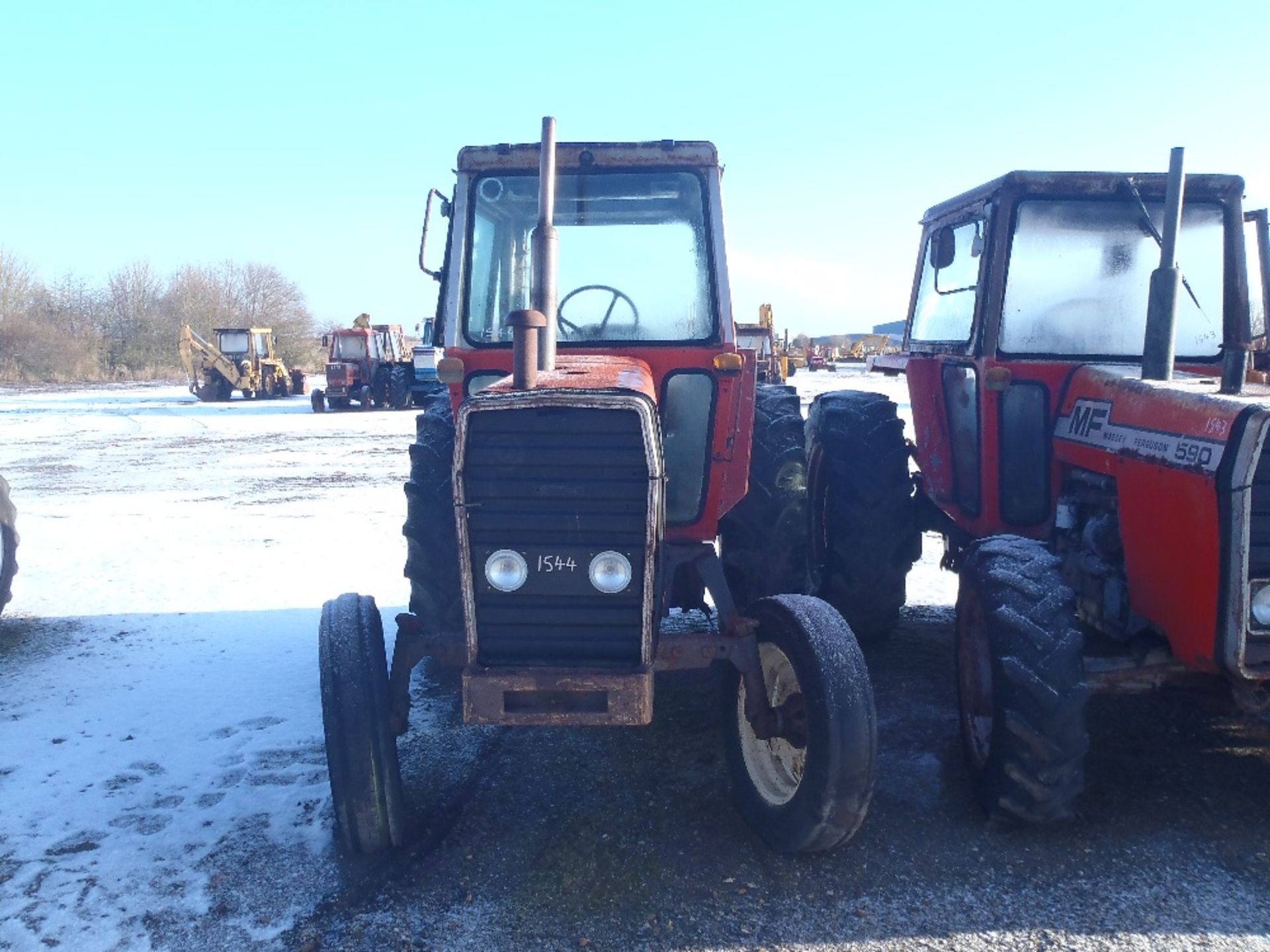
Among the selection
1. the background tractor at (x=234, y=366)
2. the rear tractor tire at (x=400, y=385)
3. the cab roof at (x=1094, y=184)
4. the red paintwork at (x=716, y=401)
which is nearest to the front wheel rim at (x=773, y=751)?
the red paintwork at (x=716, y=401)

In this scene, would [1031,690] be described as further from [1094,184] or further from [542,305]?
[1094,184]

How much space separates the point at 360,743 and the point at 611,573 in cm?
95

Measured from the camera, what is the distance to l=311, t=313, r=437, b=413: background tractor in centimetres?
2675

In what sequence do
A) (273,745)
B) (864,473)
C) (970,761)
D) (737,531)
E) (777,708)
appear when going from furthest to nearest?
(864,473), (737,531), (273,745), (970,761), (777,708)

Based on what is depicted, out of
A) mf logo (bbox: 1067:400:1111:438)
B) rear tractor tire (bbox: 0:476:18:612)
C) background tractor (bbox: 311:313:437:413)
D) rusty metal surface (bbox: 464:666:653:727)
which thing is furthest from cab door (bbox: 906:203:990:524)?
background tractor (bbox: 311:313:437:413)

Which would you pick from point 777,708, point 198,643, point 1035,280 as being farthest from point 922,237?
point 198,643

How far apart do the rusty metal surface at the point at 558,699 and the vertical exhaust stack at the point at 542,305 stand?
91 cm

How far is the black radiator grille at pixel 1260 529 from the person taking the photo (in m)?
3.04

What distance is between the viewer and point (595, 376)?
3430 millimetres

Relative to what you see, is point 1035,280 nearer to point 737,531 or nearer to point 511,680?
point 737,531

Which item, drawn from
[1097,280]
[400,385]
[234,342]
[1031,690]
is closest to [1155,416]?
[1031,690]

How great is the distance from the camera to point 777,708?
10.9ft

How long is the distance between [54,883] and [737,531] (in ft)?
9.39

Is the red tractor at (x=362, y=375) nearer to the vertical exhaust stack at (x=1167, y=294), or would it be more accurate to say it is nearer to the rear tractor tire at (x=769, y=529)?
the rear tractor tire at (x=769, y=529)
